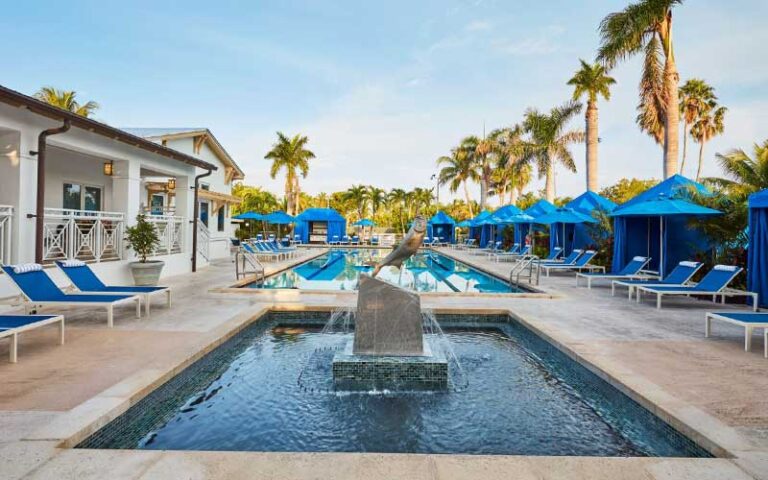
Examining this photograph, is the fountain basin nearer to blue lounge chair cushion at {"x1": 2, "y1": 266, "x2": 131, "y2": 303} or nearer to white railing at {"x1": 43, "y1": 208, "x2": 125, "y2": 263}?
blue lounge chair cushion at {"x1": 2, "y1": 266, "x2": 131, "y2": 303}

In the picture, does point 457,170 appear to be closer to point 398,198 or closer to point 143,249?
point 398,198

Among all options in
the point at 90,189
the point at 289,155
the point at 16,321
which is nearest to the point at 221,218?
the point at 90,189

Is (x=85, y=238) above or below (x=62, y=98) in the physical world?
below

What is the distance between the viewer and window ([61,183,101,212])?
13266 millimetres

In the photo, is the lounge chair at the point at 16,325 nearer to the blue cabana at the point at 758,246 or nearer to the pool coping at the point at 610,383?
the pool coping at the point at 610,383

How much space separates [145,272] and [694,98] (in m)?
44.4

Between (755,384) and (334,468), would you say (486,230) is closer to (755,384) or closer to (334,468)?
(755,384)

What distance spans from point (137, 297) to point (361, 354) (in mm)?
4254

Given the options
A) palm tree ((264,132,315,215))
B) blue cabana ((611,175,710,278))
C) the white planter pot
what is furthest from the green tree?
the white planter pot

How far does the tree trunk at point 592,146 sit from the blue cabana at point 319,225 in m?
21.2

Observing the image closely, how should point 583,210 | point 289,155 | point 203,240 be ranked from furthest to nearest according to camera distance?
point 289,155 < point 583,210 < point 203,240

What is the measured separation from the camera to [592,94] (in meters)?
19.7

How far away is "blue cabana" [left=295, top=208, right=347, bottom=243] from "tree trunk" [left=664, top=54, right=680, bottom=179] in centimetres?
2545

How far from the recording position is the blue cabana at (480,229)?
2788 cm
